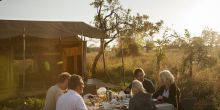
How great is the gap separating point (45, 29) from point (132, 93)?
7427 mm

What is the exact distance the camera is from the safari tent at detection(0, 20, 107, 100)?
1351 centimetres

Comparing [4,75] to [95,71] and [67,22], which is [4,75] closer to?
[67,22]

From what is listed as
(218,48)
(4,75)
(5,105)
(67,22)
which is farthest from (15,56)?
(218,48)

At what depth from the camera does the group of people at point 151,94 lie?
19.0ft

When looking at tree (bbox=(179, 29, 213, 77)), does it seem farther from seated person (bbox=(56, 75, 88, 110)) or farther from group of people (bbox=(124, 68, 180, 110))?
seated person (bbox=(56, 75, 88, 110))

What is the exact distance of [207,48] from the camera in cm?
1556

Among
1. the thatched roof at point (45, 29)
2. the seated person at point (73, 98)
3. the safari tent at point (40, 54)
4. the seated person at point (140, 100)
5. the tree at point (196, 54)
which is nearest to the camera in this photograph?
the seated person at point (73, 98)

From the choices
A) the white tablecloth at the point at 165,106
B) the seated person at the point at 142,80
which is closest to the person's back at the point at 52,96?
the white tablecloth at the point at 165,106

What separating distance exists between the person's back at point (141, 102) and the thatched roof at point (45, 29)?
6.33 m

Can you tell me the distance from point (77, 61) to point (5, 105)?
5829 mm

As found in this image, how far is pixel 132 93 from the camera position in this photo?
6223 mm

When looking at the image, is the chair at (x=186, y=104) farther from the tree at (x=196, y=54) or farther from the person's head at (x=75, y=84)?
the tree at (x=196, y=54)

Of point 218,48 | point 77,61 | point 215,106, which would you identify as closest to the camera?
point 215,106

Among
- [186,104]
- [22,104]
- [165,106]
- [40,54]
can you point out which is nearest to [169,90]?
[186,104]
